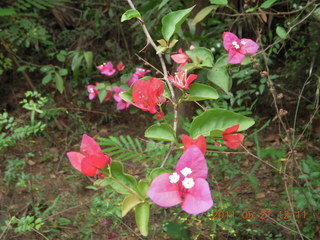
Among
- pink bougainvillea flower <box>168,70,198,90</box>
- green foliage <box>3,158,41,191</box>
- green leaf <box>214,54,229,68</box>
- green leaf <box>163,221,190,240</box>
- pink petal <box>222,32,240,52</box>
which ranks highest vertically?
pink bougainvillea flower <box>168,70,198,90</box>

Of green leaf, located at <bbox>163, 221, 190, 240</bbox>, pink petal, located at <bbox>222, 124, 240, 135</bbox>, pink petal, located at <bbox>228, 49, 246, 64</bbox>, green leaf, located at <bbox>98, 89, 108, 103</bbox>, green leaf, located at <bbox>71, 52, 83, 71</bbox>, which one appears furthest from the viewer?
green leaf, located at <bbox>71, 52, 83, 71</bbox>

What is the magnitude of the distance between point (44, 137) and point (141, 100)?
186 cm

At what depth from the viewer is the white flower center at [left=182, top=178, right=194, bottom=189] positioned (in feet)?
2.05

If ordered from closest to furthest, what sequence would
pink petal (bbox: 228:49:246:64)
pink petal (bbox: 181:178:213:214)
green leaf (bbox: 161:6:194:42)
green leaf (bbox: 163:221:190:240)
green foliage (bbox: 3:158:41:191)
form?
pink petal (bbox: 181:178:213:214), green leaf (bbox: 161:6:194:42), pink petal (bbox: 228:49:246:64), green leaf (bbox: 163:221:190:240), green foliage (bbox: 3:158:41:191)

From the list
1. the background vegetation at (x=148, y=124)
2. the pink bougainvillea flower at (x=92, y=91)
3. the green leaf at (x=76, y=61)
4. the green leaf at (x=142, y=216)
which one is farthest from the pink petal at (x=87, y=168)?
the green leaf at (x=76, y=61)

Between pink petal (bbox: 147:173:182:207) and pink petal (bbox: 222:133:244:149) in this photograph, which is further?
pink petal (bbox: 222:133:244:149)

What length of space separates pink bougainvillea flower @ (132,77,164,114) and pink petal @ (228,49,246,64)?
32 cm

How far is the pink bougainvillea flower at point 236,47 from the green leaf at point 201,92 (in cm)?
21

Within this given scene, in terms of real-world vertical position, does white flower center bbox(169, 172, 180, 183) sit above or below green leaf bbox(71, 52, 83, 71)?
above

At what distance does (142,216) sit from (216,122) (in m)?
0.24

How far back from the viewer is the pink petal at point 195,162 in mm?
628

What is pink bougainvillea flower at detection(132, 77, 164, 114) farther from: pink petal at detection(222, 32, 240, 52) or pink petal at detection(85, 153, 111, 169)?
pink petal at detection(222, 32, 240, 52)

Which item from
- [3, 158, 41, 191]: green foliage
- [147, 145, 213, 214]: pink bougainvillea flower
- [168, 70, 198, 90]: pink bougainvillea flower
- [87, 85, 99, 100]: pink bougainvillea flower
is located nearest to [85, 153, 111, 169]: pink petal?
[147, 145, 213, 214]: pink bougainvillea flower

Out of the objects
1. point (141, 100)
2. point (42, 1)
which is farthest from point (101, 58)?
point (141, 100)
